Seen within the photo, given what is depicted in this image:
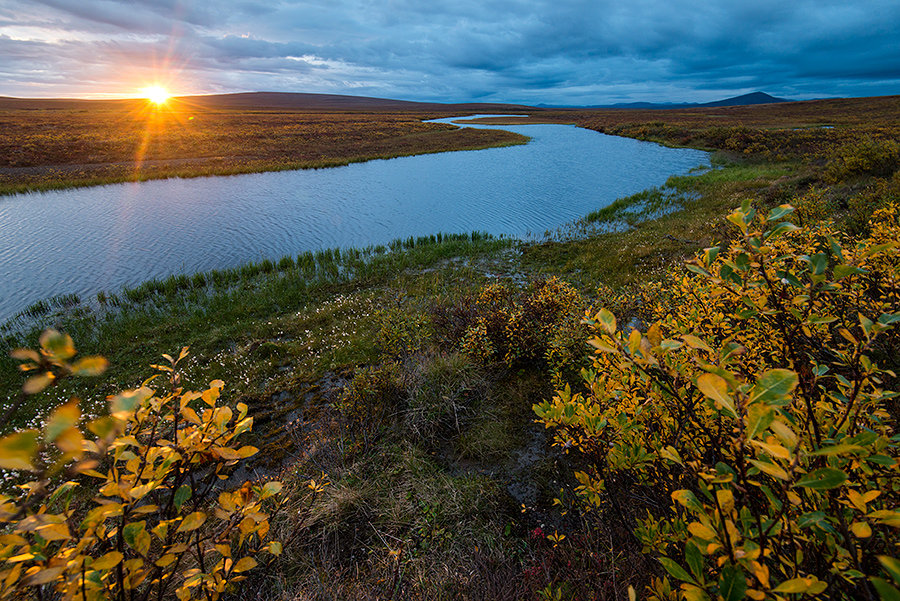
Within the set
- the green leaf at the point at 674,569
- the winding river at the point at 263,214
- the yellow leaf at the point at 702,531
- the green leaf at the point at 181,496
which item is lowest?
the winding river at the point at 263,214

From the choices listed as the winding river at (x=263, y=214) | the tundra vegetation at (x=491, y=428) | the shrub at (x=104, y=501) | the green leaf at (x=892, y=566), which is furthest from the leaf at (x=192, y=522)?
the winding river at (x=263, y=214)

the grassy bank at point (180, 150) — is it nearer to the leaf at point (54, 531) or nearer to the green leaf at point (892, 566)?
the leaf at point (54, 531)

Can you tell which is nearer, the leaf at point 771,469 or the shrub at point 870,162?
the leaf at point 771,469

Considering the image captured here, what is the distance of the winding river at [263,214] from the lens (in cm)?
1381

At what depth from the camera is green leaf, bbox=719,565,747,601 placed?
1.15 meters

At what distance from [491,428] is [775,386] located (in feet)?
14.9

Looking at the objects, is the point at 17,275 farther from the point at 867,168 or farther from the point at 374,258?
the point at 867,168

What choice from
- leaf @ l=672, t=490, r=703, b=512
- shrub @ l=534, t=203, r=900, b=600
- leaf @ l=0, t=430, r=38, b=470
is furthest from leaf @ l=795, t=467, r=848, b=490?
leaf @ l=0, t=430, r=38, b=470

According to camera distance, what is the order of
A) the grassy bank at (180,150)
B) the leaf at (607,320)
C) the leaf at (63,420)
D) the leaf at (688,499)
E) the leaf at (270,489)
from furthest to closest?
the grassy bank at (180,150), the leaf at (270,489), the leaf at (607,320), the leaf at (688,499), the leaf at (63,420)

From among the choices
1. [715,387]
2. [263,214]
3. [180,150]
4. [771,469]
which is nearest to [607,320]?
[715,387]

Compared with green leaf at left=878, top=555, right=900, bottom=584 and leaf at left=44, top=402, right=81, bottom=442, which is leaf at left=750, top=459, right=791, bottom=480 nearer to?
green leaf at left=878, top=555, right=900, bottom=584

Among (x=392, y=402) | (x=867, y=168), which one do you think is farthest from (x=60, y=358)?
(x=867, y=168)

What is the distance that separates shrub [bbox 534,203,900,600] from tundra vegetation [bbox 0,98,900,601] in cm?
2

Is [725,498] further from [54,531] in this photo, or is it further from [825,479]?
[54,531]
